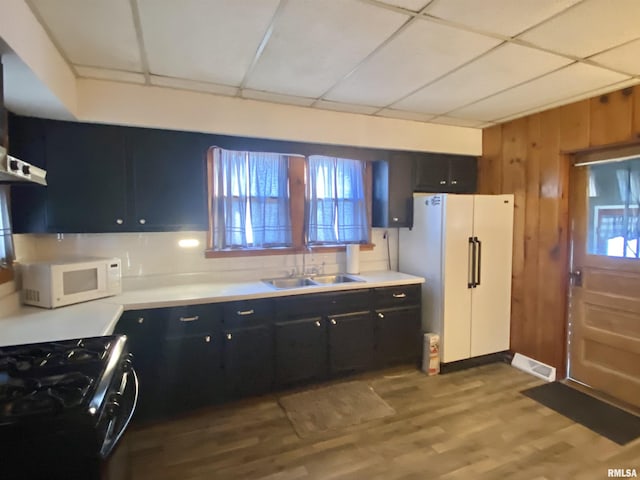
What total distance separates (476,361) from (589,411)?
3.34 feet

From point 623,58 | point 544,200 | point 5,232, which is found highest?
point 623,58

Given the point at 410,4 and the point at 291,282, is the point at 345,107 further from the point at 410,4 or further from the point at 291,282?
the point at 291,282

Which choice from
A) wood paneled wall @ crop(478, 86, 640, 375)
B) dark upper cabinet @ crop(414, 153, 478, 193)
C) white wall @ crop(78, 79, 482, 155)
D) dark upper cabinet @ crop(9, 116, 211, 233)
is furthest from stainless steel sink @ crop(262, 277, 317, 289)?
wood paneled wall @ crop(478, 86, 640, 375)

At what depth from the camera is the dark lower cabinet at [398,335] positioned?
11.2ft

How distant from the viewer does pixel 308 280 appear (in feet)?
11.9

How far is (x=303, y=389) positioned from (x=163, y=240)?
1.81 metres

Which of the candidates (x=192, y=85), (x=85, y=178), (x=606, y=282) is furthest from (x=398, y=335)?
(x=85, y=178)

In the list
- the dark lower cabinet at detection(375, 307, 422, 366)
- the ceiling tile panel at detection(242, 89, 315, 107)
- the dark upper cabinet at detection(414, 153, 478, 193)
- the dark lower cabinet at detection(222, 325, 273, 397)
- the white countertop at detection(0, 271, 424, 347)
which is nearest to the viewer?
the white countertop at detection(0, 271, 424, 347)

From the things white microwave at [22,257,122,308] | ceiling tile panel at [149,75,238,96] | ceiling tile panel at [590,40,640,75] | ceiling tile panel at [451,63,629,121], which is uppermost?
ceiling tile panel at [149,75,238,96]

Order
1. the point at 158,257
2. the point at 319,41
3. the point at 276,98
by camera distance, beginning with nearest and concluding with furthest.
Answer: the point at 319,41, the point at 276,98, the point at 158,257

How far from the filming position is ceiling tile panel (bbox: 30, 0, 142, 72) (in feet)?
5.73

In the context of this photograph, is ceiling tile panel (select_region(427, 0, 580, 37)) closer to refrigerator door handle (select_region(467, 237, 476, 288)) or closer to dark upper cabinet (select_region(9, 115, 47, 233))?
refrigerator door handle (select_region(467, 237, 476, 288))

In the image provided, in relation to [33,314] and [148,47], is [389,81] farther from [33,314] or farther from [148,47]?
[33,314]

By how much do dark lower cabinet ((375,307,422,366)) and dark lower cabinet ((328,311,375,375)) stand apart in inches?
3.9
